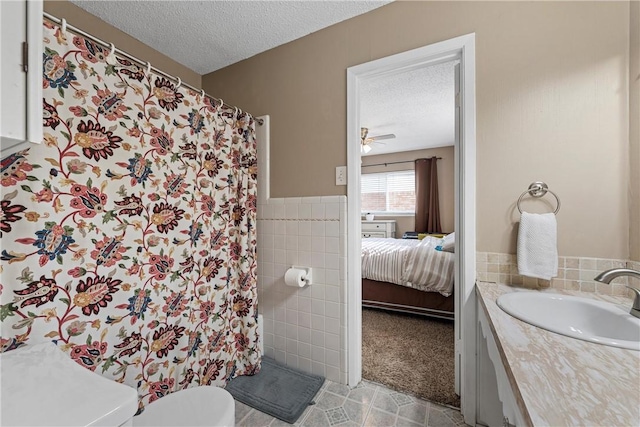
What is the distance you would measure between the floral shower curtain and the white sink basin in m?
1.49

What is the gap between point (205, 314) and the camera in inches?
61.9

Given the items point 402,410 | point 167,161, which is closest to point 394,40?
point 167,161


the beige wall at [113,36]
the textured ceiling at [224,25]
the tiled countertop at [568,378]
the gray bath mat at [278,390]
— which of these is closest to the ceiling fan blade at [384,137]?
the textured ceiling at [224,25]

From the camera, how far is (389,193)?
18.2ft

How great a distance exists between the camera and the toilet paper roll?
66.3 inches

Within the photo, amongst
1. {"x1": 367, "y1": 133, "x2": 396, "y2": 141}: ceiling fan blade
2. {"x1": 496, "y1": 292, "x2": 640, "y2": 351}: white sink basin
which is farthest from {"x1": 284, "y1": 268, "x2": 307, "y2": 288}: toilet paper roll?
{"x1": 367, "y1": 133, "x2": 396, "y2": 141}: ceiling fan blade

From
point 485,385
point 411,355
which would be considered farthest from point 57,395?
point 411,355

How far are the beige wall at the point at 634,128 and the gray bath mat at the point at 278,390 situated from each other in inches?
66.4

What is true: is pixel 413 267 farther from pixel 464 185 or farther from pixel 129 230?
pixel 129 230

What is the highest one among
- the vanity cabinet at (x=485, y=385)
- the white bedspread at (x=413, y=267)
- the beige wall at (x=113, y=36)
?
the beige wall at (x=113, y=36)

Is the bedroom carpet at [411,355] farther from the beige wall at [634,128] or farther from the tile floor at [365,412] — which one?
the beige wall at [634,128]

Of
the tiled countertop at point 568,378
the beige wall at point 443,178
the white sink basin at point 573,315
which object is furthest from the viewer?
the beige wall at point 443,178

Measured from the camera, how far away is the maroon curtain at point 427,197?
4965mm

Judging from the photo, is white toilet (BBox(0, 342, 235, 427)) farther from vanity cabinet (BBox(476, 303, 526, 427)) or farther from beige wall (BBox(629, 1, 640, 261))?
beige wall (BBox(629, 1, 640, 261))
